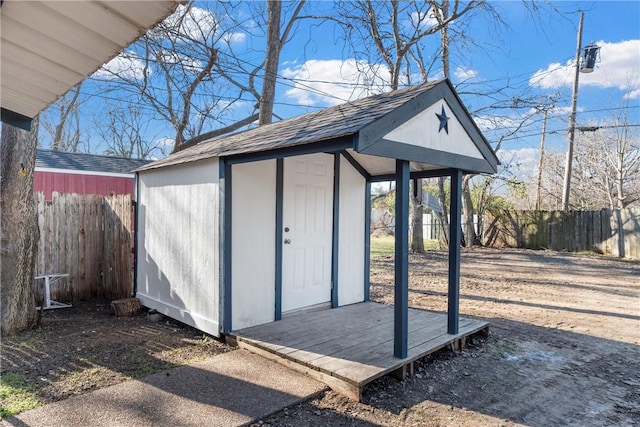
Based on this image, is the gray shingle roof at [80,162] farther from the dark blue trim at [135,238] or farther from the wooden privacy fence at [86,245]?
the dark blue trim at [135,238]

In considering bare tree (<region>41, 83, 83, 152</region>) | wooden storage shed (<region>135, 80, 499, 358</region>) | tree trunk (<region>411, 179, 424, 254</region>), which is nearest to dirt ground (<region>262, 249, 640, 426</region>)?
wooden storage shed (<region>135, 80, 499, 358</region>)

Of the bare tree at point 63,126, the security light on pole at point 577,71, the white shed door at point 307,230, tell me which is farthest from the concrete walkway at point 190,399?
the bare tree at point 63,126

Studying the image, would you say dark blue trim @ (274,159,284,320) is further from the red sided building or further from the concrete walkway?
the red sided building

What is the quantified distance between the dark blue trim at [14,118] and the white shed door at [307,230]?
2.58 meters

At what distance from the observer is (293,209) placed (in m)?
4.74

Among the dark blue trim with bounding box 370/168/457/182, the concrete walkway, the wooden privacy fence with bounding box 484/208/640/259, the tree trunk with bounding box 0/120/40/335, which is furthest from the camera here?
the wooden privacy fence with bounding box 484/208/640/259

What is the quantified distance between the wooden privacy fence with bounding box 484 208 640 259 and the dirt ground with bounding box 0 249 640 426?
6903 millimetres

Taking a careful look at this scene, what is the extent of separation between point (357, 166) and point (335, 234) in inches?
41.6

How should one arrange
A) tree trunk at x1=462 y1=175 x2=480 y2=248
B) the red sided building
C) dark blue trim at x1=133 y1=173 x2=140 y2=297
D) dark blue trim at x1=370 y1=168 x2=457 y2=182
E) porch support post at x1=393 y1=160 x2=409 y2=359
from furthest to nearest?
tree trunk at x1=462 y1=175 x2=480 y2=248 < the red sided building < dark blue trim at x1=133 y1=173 x2=140 y2=297 < dark blue trim at x1=370 y1=168 x2=457 y2=182 < porch support post at x1=393 y1=160 x2=409 y2=359

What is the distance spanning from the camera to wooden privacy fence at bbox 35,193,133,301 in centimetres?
584

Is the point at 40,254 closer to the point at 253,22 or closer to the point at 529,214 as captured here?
the point at 253,22

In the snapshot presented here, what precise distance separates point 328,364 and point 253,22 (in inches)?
348

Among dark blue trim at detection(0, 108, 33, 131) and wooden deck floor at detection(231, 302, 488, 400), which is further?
wooden deck floor at detection(231, 302, 488, 400)

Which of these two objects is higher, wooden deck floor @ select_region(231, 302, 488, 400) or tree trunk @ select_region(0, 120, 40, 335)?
tree trunk @ select_region(0, 120, 40, 335)
